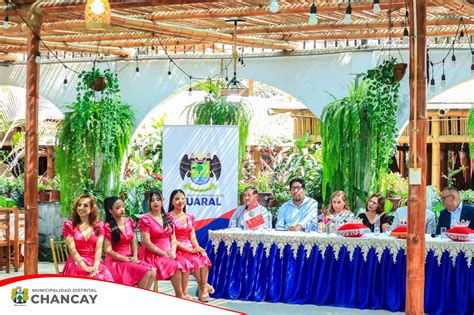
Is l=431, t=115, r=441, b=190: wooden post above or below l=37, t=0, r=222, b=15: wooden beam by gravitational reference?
below

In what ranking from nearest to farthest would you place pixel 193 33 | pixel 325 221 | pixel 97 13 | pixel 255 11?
pixel 97 13
pixel 325 221
pixel 255 11
pixel 193 33

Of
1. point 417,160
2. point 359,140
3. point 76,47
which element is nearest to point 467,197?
point 359,140

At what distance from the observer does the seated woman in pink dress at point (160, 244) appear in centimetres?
930

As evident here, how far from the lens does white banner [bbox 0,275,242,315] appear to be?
169 inches

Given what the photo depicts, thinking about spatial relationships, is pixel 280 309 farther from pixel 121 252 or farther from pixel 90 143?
pixel 90 143

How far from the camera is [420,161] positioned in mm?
8219

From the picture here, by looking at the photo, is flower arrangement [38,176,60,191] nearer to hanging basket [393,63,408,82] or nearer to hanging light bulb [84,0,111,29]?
hanging basket [393,63,408,82]

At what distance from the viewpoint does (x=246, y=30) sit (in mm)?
13406

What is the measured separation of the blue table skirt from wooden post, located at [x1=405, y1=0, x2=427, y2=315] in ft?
2.58

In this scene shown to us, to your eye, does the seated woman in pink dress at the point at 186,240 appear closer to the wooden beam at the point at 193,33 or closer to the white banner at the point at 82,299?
the wooden beam at the point at 193,33

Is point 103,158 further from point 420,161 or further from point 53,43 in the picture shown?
point 420,161

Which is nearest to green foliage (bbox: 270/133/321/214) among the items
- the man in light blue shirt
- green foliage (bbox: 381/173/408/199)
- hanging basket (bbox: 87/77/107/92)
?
green foliage (bbox: 381/173/408/199)

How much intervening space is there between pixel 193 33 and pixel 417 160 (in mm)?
5497

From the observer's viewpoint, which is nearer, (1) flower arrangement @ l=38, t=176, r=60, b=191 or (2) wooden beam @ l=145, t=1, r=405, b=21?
(2) wooden beam @ l=145, t=1, r=405, b=21
